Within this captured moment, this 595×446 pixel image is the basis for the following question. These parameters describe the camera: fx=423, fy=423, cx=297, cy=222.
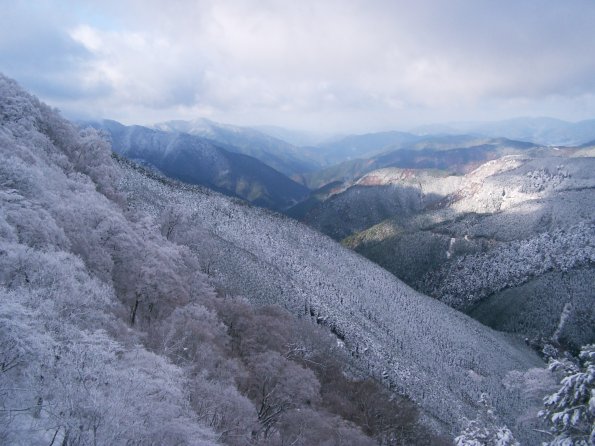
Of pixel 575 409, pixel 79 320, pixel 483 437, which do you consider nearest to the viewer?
pixel 575 409

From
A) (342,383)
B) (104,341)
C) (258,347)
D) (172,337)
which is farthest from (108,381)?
(342,383)

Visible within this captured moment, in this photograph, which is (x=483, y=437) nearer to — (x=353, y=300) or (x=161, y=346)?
(x=161, y=346)

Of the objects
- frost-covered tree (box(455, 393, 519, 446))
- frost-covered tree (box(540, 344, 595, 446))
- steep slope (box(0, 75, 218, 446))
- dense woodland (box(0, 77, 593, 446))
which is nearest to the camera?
frost-covered tree (box(540, 344, 595, 446))

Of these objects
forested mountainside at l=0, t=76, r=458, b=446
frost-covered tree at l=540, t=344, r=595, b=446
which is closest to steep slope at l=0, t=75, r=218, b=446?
forested mountainside at l=0, t=76, r=458, b=446

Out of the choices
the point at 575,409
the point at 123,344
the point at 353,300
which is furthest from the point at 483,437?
the point at 353,300

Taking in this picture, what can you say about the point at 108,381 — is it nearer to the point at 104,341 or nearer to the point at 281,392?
the point at 104,341

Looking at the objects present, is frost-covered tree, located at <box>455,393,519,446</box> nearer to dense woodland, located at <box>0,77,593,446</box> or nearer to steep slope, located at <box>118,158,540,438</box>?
dense woodland, located at <box>0,77,593,446</box>

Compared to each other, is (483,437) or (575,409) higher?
(575,409)
